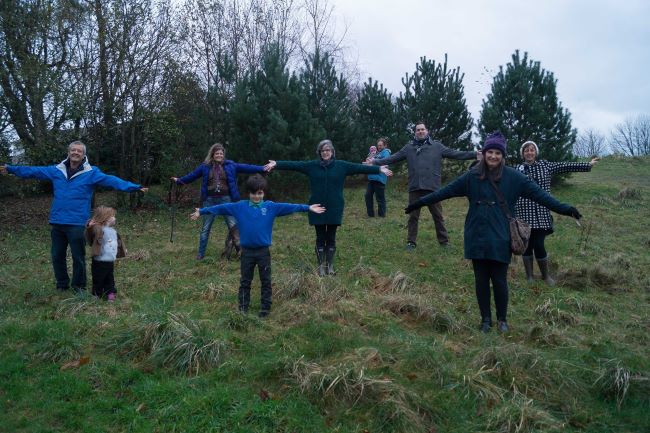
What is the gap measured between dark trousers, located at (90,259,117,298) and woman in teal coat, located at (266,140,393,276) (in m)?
2.37

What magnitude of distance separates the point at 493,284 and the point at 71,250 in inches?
189

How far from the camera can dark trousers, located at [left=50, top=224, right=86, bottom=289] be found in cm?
660

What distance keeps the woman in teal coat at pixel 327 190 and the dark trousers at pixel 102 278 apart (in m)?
2.37

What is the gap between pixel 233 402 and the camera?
13.3ft

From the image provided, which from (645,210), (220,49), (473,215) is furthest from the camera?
(220,49)

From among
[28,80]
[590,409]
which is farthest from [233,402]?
[28,80]

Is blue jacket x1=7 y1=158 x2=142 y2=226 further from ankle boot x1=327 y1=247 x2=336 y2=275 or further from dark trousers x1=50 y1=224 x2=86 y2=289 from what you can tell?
ankle boot x1=327 y1=247 x2=336 y2=275

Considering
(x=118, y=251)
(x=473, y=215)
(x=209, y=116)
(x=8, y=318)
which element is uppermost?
(x=209, y=116)

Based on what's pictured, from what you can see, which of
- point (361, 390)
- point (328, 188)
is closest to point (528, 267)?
point (328, 188)

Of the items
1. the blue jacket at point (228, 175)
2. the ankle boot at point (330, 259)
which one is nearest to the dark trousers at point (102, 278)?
the blue jacket at point (228, 175)

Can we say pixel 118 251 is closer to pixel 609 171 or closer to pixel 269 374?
pixel 269 374

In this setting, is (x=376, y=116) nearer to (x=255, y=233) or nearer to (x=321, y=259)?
(x=321, y=259)

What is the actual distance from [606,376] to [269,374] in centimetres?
262

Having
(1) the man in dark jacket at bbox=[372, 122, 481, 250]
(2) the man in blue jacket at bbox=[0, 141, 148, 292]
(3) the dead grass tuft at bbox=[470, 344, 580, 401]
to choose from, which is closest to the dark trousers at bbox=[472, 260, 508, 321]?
(3) the dead grass tuft at bbox=[470, 344, 580, 401]
